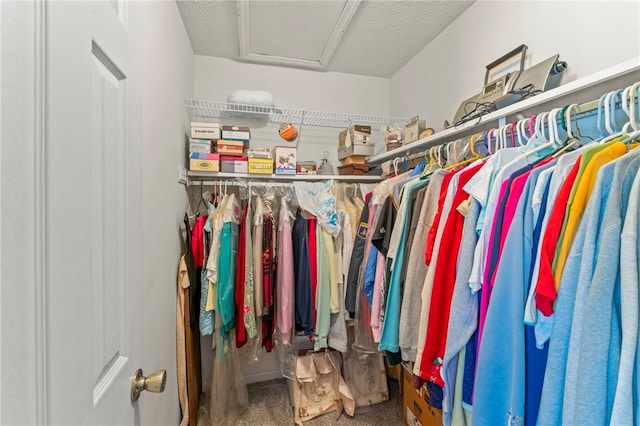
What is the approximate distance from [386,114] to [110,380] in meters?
2.44

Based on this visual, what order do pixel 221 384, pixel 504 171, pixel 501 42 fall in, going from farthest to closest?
1. pixel 221 384
2. pixel 501 42
3. pixel 504 171

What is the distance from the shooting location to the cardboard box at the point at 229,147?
5.58 feet

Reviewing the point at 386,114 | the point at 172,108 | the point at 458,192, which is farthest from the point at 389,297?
the point at 386,114

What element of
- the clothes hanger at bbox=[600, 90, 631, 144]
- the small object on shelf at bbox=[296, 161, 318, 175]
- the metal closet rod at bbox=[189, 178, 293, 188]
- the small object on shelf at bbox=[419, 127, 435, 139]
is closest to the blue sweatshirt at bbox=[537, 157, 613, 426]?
the clothes hanger at bbox=[600, 90, 631, 144]

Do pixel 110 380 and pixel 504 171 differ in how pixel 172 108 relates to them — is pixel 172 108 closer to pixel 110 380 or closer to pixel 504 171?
pixel 110 380

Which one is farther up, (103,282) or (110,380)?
(103,282)

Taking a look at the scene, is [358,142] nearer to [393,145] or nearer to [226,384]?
[393,145]

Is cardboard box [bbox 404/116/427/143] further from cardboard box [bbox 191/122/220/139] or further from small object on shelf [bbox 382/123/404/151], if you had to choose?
cardboard box [bbox 191/122/220/139]

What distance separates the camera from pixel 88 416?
0.42 metres

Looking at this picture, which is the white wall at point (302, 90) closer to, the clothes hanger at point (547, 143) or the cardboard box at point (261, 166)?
the cardboard box at point (261, 166)

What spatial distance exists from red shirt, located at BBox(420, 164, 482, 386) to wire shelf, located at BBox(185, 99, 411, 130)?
1.30 metres

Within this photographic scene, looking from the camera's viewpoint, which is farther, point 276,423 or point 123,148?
point 276,423

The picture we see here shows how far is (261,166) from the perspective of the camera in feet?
5.67

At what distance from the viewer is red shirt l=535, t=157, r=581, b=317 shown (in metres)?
0.59
